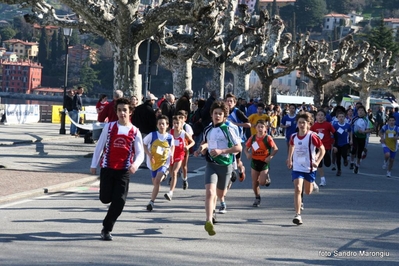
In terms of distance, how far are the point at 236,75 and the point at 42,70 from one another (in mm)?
138885

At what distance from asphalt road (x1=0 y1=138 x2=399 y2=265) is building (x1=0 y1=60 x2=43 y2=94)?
572 feet

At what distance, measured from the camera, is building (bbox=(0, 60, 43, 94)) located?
18600 centimetres

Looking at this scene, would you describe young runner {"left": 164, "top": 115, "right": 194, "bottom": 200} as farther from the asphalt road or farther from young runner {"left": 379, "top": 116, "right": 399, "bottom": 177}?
young runner {"left": 379, "top": 116, "right": 399, "bottom": 177}

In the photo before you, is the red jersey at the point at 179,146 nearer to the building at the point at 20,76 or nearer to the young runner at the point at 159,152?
the young runner at the point at 159,152

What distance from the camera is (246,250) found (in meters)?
8.84

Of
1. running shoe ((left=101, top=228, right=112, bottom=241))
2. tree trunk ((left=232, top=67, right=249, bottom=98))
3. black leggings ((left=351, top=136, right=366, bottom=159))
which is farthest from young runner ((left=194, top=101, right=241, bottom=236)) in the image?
tree trunk ((left=232, top=67, right=249, bottom=98))

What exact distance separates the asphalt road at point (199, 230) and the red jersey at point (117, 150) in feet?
2.71

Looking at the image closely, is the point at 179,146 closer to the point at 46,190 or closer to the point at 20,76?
the point at 46,190

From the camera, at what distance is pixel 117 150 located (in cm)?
930

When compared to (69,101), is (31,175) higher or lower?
lower

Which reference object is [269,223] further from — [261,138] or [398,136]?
[398,136]

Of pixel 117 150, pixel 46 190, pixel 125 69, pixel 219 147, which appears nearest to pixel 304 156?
pixel 219 147

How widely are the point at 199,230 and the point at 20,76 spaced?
188175 mm

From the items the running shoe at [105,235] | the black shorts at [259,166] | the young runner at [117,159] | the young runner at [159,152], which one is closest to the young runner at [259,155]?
the black shorts at [259,166]
